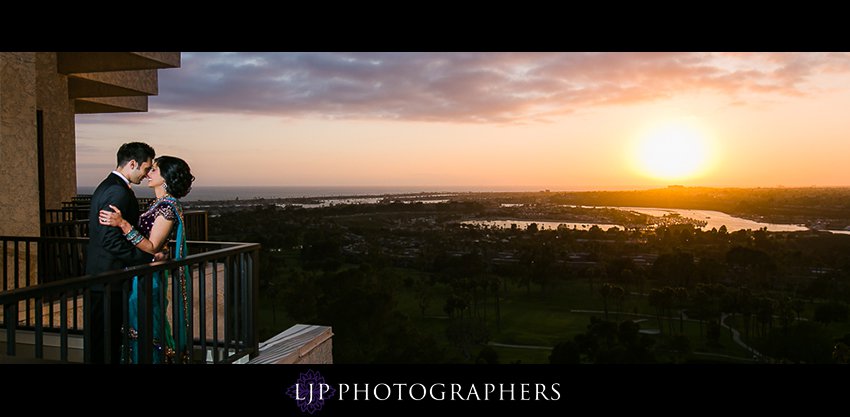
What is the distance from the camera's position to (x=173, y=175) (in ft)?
11.0

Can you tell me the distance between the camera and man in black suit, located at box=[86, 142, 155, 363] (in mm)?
3115

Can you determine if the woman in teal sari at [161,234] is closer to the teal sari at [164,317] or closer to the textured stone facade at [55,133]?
the teal sari at [164,317]

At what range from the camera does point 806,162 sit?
150 ft

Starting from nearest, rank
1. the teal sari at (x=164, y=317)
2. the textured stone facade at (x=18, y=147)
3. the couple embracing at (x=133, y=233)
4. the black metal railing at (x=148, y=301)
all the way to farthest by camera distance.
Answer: the black metal railing at (x=148, y=301) → the couple embracing at (x=133, y=233) → the teal sari at (x=164, y=317) → the textured stone facade at (x=18, y=147)

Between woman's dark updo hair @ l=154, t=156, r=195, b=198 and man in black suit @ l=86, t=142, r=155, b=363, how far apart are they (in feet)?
0.24

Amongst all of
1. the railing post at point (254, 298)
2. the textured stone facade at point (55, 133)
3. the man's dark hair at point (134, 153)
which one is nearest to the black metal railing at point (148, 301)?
the railing post at point (254, 298)

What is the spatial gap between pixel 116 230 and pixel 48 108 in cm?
825

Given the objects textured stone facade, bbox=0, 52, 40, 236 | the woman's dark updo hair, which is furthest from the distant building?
the woman's dark updo hair

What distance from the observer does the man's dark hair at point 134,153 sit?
3.23 metres

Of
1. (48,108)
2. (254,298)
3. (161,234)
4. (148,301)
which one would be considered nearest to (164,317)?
(148,301)

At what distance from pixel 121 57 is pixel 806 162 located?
52.3 meters

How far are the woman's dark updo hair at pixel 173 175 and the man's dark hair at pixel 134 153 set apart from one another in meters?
0.08
